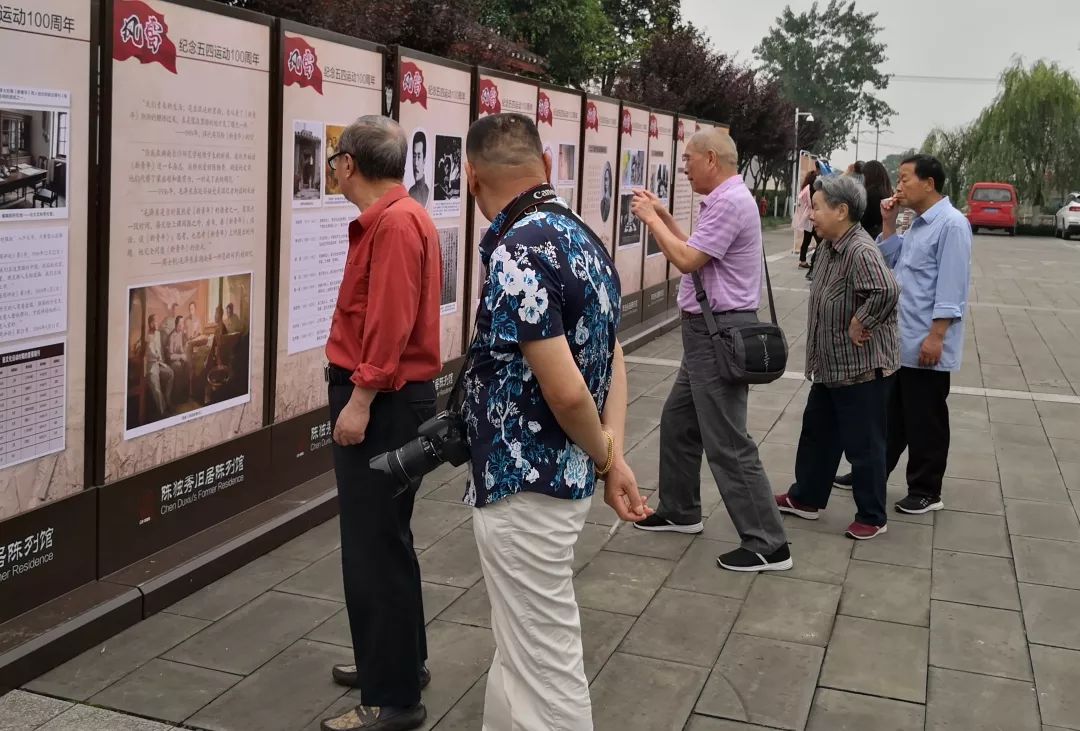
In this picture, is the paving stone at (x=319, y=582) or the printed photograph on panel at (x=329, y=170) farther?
the printed photograph on panel at (x=329, y=170)

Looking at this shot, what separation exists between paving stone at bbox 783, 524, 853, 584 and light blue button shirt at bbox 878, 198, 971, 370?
1031 millimetres

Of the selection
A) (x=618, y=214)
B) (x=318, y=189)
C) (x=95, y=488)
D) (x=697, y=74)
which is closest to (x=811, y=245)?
(x=697, y=74)

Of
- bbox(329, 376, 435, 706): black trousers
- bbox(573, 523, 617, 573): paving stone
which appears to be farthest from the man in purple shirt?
bbox(329, 376, 435, 706): black trousers

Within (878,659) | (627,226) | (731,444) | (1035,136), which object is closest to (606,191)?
(627,226)

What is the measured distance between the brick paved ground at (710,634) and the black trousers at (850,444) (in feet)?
0.62

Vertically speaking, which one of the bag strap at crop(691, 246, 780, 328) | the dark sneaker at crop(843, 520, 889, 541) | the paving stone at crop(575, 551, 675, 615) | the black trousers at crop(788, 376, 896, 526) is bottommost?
the paving stone at crop(575, 551, 675, 615)

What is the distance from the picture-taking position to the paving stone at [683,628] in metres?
4.38

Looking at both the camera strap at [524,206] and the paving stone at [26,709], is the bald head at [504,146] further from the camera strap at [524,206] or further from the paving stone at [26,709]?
the paving stone at [26,709]

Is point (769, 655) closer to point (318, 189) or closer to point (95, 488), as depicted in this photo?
point (95, 488)

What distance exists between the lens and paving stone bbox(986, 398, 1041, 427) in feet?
28.9

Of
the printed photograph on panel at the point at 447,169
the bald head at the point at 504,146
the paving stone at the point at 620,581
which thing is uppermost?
the printed photograph on panel at the point at 447,169

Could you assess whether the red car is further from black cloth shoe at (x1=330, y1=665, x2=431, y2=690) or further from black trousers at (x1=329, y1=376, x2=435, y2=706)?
black trousers at (x1=329, y1=376, x2=435, y2=706)

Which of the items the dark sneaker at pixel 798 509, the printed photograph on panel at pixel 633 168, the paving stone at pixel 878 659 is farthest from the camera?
the printed photograph on panel at pixel 633 168

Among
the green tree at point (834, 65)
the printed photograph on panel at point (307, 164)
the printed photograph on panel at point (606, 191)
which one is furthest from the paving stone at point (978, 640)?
the green tree at point (834, 65)
